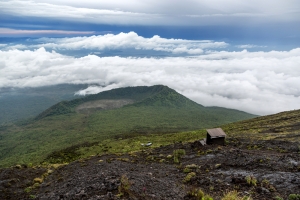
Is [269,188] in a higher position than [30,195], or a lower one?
higher

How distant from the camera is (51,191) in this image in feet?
74.9

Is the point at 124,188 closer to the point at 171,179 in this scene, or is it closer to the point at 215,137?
the point at 171,179

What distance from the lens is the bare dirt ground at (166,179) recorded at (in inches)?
743

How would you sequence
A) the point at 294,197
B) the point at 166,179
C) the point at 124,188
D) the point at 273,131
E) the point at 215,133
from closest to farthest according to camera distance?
the point at 294,197
the point at 124,188
the point at 166,179
the point at 215,133
the point at 273,131

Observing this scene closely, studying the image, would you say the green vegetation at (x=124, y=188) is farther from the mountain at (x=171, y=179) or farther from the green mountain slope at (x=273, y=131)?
the green mountain slope at (x=273, y=131)

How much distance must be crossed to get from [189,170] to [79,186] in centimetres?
1271

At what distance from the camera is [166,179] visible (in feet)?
79.0

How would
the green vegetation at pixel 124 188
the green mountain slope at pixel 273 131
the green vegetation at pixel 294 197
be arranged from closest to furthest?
the green vegetation at pixel 294 197 → the green vegetation at pixel 124 188 → the green mountain slope at pixel 273 131

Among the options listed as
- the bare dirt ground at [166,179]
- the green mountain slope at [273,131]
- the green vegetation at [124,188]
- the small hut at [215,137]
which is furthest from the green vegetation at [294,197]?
the green mountain slope at [273,131]

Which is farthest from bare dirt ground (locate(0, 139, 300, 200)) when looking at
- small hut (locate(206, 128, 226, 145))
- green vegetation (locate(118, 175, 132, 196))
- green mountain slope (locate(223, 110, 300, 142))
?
green mountain slope (locate(223, 110, 300, 142))

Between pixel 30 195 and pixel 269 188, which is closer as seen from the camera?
pixel 269 188

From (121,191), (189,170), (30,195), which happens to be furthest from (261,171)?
(30,195)

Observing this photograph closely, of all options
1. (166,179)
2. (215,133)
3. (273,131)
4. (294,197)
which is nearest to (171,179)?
(166,179)

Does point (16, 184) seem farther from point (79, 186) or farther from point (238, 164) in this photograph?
point (238, 164)
